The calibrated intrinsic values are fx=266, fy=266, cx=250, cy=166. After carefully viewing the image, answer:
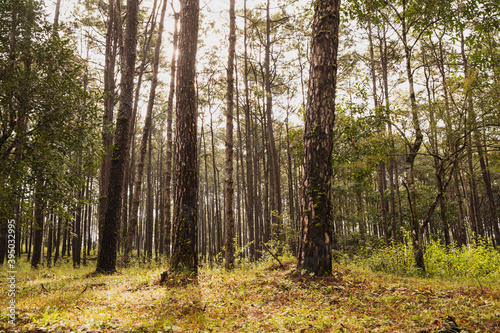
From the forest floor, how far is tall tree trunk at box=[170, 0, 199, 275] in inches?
26.7

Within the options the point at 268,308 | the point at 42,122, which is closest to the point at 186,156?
the point at 268,308

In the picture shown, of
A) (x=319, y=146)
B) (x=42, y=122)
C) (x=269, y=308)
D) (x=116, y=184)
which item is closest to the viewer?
(x=269, y=308)

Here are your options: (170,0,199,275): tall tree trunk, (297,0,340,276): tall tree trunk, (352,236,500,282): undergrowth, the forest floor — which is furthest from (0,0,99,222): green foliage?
(352,236,500,282): undergrowth

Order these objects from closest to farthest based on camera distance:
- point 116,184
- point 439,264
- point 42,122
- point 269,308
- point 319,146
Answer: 1. point 269,308
2. point 319,146
3. point 42,122
4. point 116,184
5. point 439,264

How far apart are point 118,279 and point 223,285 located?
301 cm

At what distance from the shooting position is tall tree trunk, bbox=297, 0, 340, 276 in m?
5.07

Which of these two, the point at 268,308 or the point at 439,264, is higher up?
the point at 268,308

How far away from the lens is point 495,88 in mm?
6949

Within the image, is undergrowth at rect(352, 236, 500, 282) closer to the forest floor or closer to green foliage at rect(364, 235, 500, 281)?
green foliage at rect(364, 235, 500, 281)

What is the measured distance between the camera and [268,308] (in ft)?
12.9

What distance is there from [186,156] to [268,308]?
3355mm

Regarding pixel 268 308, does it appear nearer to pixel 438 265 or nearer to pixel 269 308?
pixel 269 308

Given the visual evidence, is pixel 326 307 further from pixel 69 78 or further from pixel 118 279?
pixel 69 78

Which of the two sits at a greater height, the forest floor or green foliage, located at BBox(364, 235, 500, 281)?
the forest floor
